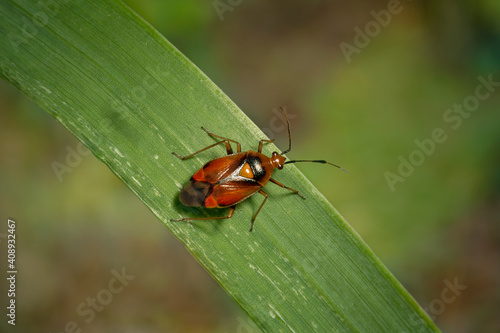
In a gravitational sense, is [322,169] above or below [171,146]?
above

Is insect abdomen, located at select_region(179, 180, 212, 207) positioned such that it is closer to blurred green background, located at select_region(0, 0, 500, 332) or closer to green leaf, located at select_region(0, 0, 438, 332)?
green leaf, located at select_region(0, 0, 438, 332)

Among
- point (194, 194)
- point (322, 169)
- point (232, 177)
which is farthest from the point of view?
point (322, 169)

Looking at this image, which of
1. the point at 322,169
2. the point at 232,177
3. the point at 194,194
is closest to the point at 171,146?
the point at 194,194

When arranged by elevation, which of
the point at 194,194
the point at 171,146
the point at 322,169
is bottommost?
the point at 194,194

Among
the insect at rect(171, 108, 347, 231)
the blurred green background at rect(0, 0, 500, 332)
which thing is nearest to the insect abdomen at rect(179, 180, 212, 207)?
the insect at rect(171, 108, 347, 231)

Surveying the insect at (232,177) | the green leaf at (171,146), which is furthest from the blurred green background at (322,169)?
the green leaf at (171,146)

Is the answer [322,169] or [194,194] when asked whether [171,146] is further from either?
[322,169]
